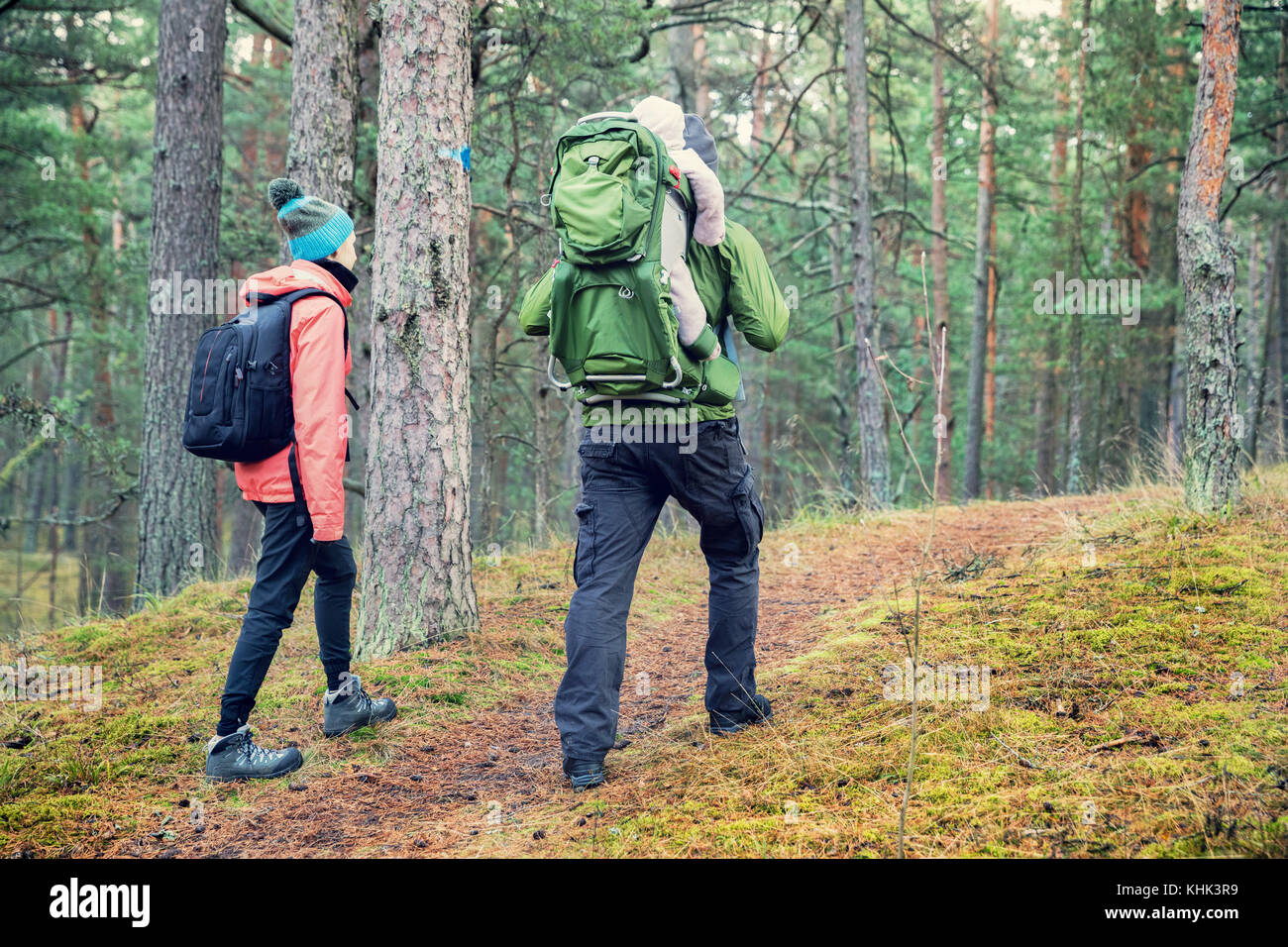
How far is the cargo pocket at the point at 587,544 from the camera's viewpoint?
3174mm

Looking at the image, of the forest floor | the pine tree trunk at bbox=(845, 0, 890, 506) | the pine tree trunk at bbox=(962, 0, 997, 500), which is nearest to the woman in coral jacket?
the forest floor

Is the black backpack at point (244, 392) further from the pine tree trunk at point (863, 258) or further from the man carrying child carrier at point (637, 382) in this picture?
the pine tree trunk at point (863, 258)

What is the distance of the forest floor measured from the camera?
247cm

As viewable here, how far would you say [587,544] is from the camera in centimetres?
318

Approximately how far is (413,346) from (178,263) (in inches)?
199

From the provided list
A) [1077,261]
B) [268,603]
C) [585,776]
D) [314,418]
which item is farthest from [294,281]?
[1077,261]

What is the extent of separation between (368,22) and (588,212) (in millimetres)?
6936

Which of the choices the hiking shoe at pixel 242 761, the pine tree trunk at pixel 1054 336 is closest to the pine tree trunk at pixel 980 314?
the pine tree trunk at pixel 1054 336

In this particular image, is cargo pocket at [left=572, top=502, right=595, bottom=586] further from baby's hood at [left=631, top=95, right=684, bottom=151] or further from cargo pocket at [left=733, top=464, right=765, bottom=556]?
baby's hood at [left=631, top=95, right=684, bottom=151]

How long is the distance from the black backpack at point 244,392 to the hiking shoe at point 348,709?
3.58 feet

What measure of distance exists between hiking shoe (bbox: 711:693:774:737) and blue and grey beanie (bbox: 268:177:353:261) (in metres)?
2.68
